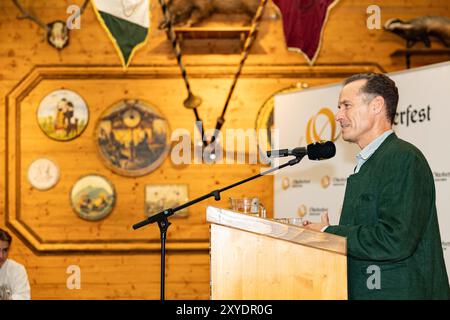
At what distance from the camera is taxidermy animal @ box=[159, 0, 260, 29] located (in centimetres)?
666

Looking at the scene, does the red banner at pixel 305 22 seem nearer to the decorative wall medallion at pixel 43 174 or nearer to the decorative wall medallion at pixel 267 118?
the decorative wall medallion at pixel 267 118

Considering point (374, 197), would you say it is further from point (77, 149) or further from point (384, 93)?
point (77, 149)

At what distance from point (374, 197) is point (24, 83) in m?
5.01

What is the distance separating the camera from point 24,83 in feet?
22.4

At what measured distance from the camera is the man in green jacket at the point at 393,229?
7.77 ft

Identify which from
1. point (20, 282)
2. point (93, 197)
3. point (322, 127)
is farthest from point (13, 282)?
point (322, 127)

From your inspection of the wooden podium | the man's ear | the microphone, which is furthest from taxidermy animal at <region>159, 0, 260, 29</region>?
the wooden podium

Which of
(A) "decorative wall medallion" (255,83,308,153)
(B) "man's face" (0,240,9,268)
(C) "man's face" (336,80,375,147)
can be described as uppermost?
(A) "decorative wall medallion" (255,83,308,153)

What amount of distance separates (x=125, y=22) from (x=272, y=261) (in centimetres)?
465

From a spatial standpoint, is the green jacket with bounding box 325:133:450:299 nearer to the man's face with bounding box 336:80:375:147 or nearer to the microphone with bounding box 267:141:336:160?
the man's face with bounding box 336:80:375:147

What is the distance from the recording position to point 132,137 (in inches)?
268

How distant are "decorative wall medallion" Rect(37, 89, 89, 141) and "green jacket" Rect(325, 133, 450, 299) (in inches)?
184

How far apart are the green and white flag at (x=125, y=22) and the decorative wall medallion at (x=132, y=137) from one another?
500 millimetres

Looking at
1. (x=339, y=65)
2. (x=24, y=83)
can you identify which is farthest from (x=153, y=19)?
(x=339, y=65)
